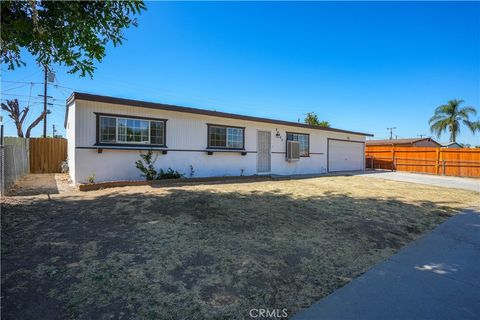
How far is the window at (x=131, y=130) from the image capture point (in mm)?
9211

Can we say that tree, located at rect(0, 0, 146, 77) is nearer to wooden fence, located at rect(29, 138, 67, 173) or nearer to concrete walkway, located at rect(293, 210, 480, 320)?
concrete walkway, located at rect(293, 210, 480, 320)

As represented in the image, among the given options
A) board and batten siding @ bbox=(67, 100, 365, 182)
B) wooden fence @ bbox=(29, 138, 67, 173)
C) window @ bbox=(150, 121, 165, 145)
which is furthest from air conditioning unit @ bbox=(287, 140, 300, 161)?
wooden fence @ bbox=(29, 138, 67, 173)

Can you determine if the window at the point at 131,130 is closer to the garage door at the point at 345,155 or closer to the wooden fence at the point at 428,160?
the garage door at the point at 345,155

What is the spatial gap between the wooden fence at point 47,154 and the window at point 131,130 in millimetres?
7800

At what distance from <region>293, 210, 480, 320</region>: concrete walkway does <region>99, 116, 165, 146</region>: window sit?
8625mm

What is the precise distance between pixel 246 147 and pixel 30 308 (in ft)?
36.4

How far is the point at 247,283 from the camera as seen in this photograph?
304 centimetres

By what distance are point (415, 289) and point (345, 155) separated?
56.0ft

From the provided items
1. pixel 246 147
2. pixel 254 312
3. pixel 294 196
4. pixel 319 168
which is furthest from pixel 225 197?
pixel 319 168

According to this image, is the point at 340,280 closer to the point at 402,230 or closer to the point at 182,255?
the point at 182,255

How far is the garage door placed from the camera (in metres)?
18.1

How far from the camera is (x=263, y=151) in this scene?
1398 centimetres

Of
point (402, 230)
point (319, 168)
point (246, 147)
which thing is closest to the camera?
point (402, 230)

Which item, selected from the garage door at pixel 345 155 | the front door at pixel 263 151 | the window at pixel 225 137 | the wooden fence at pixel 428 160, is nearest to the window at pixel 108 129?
the window at pixel 225 137
